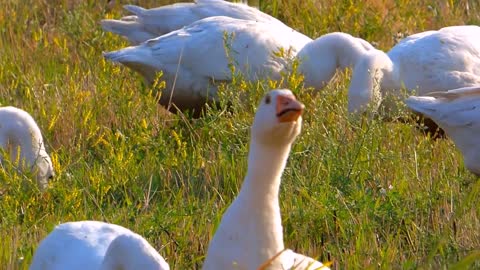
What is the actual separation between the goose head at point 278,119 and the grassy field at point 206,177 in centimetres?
62

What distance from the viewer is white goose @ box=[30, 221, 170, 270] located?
15.5 ft

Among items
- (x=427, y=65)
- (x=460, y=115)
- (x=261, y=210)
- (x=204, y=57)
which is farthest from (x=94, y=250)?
(x=427, y=65)

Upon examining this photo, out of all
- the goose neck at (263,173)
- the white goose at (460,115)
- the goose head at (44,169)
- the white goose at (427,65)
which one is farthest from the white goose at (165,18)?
the goose neck at (263,173)

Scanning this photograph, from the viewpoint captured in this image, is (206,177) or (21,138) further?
(21,138)

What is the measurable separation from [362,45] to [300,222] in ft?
10.2

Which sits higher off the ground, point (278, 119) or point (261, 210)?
point (278, 119)

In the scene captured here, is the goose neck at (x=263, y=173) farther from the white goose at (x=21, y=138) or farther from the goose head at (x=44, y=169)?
the white goose at (x=21, y=138)

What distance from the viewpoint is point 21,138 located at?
23.9 feet

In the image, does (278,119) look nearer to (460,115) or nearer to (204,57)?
(460,115)

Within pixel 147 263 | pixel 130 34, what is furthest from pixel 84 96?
pixel 147 263

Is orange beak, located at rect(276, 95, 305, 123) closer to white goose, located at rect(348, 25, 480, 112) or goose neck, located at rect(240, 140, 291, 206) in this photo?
goose neck, located at rect(240, 140, 291, 206)

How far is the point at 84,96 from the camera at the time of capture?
8.39 meters

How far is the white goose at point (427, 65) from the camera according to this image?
829 centimetres

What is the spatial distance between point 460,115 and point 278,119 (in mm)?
2779
